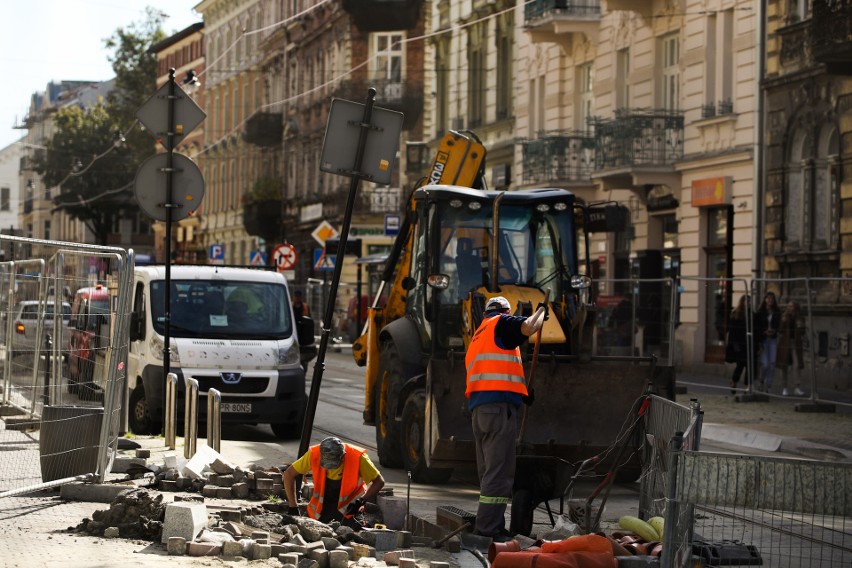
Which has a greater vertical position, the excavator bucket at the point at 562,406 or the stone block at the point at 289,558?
the excavator bucket at the point at 562,406

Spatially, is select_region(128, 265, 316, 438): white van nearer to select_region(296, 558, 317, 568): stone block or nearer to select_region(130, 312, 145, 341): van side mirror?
select_region(130, 312, 145, 341): van side mirror

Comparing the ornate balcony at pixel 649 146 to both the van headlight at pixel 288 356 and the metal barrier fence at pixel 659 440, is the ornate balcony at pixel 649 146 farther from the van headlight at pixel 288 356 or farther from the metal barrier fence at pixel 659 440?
the metal barrier fence at pixel 659 440

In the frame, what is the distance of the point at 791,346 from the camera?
2275 cm

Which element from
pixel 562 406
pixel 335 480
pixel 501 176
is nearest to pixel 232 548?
pixel 335 480

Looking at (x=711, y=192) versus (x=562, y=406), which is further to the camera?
(x=711, y=192)

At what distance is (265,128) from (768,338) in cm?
4807

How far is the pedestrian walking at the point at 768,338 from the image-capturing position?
76.2 ft

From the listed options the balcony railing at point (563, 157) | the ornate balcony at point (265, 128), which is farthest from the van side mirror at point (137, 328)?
the ornate balcony at point (265, 128)

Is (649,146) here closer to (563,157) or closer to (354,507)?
(563,157)

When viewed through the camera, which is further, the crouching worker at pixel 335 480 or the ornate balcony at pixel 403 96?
the ornate balcony at pixel 403 96

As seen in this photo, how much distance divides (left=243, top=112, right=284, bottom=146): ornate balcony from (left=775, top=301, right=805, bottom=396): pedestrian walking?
48098mm

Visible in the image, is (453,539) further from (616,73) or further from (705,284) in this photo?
(616,73)

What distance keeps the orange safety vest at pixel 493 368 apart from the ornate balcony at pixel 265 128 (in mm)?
59053

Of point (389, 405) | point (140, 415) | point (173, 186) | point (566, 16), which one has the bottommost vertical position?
point (140, 415)
